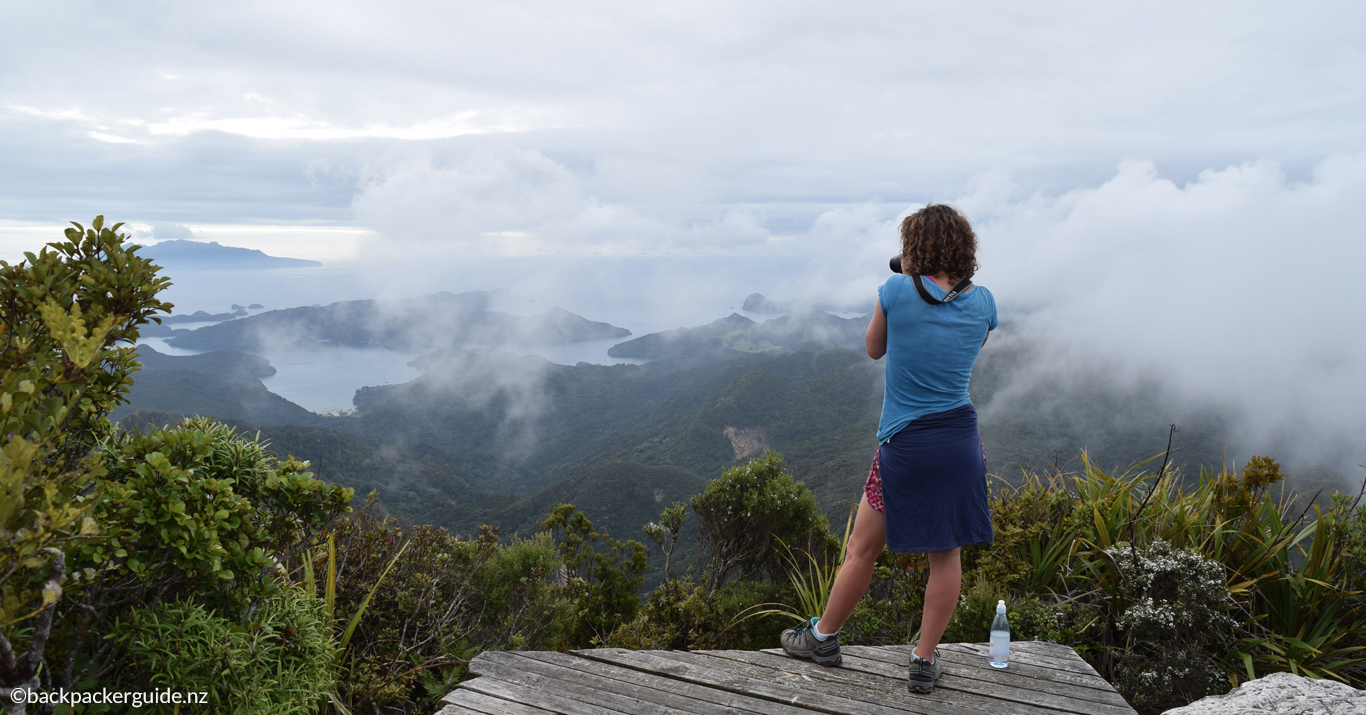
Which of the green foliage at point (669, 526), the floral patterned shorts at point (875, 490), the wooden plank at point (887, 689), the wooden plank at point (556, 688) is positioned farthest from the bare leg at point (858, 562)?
the green foliage at point (669, 526)

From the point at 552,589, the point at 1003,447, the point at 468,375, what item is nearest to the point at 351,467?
the point at 1003,447

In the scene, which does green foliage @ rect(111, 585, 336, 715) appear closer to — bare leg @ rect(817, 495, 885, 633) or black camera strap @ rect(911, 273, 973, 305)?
bare leg @ rect(817, 495, 885, 633)

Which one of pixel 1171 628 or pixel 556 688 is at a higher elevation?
pixel 1171 628

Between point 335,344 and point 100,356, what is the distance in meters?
220

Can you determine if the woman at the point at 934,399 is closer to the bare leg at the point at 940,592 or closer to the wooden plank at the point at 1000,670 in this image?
the bare leg at the point at 940,592

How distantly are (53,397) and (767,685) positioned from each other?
2.60m

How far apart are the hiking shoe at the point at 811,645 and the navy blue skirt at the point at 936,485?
718 millimetres

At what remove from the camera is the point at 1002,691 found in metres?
2.82

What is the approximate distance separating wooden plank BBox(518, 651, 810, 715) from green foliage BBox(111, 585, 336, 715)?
1.04 meters

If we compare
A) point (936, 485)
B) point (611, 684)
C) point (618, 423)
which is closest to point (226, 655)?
point (611, 684)

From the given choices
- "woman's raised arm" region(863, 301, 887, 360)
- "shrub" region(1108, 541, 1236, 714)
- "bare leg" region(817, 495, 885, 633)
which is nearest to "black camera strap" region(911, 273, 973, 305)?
"woman's raised arm" region(863, 301, 887, 360)

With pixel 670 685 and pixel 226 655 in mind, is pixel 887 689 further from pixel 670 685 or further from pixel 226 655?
pixel 226 655

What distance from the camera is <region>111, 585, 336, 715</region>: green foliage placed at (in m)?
2.01

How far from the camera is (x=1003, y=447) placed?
196 feet
